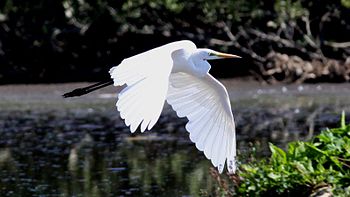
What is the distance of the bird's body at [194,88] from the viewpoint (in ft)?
16.8

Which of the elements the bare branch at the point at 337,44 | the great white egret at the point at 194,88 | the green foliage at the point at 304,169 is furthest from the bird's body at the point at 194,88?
the bare branch at the point at 337,44

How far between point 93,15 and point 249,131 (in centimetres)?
689

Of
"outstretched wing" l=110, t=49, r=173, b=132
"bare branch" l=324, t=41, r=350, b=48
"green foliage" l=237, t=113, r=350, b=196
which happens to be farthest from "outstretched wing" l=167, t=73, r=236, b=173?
"bare branch" l=324, t=41, r=350, b=48

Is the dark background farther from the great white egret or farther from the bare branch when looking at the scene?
the great white egret

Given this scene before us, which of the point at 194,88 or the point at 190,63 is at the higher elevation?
the point at 190,63

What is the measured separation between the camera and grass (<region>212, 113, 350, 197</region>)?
6.65 m

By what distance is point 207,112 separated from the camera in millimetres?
6688

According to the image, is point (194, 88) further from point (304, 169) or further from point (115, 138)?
point (115, 138)

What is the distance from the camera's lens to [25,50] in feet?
67.2

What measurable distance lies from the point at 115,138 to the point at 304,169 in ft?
21.1

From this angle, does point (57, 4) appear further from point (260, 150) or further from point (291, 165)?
point (291, 165)

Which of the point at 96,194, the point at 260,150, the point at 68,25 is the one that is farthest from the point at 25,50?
the point at 96,194

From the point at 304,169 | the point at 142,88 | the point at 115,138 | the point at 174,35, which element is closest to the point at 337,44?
the point at 174,35

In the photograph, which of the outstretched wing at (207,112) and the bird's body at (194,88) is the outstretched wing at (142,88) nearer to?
the bird's body at (194,88)
